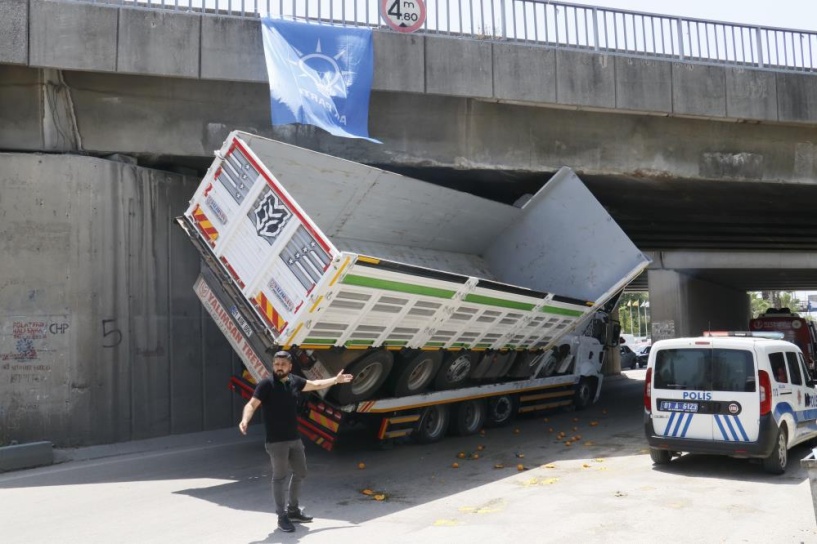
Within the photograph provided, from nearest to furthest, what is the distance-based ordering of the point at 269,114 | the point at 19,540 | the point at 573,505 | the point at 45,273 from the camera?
1. the point at 19,540
2. the point at 573,505
3. the point at 45,273
4. the point at 269,114

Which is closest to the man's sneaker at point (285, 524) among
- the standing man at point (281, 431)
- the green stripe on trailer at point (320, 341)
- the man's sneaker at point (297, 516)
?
the standing man at point (281, 431)

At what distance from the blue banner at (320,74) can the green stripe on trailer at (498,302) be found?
3.47m

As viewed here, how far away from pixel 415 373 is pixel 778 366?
4.73 meters

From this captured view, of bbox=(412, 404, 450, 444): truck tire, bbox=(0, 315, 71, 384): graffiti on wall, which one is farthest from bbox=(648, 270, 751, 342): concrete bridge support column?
bbox=(0, 315, 71, 384): graffiti on wall

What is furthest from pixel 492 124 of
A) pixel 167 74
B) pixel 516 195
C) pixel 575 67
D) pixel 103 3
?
pixel 103 3

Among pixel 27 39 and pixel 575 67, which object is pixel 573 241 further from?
pixel 27 39

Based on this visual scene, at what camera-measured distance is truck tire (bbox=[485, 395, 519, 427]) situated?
13.9m

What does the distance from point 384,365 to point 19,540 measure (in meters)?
4.96

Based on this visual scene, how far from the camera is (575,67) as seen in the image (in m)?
14.5

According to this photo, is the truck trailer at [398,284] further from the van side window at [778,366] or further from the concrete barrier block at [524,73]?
the van side window at [778,366]

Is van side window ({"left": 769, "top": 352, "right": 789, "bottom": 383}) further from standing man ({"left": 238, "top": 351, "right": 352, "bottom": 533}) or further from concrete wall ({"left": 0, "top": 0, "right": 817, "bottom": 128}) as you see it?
concrete wall ({"left": 0, "top": 0, "right": 817, "bottom": 128})

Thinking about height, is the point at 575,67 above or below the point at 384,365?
above

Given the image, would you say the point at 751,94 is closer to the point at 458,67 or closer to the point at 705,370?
the point at 458,67

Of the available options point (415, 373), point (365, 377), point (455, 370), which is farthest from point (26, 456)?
point (455, 370)
